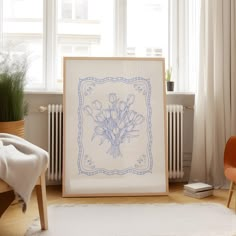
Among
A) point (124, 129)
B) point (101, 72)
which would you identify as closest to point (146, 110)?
point (124, 129)

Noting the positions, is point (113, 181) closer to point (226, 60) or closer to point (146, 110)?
point (146, 110)

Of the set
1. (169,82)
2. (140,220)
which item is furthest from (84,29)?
(140,220)

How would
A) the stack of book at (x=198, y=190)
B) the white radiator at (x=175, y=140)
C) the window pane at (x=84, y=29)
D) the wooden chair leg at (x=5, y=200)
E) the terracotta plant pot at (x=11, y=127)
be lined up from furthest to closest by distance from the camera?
1. the window pane at (x=84, y=29)
2. the white radiator at (x=175, y=140)
3. the stack of book at (x=198, y=190)
4. the terracotta plant pot at (x=11, y=127)
5. the wooden chair leg at (x=5, y=200)

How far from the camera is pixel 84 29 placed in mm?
3904

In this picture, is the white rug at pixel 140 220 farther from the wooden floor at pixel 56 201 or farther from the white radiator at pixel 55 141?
the white radiator at pixel 55 141

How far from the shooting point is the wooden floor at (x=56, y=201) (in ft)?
8.57

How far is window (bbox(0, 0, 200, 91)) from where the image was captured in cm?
382

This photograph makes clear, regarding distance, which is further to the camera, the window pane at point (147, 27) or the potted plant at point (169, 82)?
the window pane at point (147, 27)

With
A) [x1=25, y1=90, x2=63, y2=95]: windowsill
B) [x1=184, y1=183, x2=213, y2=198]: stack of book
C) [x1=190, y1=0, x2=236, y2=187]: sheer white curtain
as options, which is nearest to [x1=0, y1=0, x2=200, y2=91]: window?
[x1=25, y1=90, x2=63, y2=95]: windowsill

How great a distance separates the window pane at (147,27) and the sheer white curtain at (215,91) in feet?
1.63

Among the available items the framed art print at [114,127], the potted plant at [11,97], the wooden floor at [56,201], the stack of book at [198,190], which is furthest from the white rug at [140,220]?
the potted plant at [11,97]

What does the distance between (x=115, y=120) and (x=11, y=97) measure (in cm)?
95

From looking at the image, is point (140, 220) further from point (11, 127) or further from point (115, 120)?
point (11, 127)

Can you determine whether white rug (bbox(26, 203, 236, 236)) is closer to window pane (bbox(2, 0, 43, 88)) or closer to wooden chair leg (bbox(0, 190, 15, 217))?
wooden chair leg (bbox(0, 190, 15, 217))
